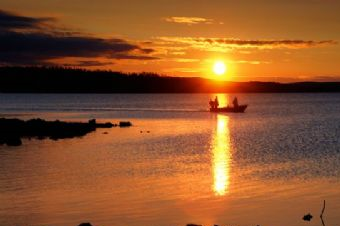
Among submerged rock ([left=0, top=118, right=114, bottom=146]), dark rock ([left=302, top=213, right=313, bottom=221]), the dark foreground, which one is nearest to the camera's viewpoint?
dark rock ([left=302, top=213, right=313, bottom=221])

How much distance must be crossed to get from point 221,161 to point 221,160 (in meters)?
0.66

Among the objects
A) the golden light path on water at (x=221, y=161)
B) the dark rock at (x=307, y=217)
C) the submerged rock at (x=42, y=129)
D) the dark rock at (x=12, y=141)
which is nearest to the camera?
the dark rock at (x=307, y=217)

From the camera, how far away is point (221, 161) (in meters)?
42.0

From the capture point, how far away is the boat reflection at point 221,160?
29906mm

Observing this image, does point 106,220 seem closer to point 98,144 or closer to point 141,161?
point 141,161

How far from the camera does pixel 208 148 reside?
169 ft

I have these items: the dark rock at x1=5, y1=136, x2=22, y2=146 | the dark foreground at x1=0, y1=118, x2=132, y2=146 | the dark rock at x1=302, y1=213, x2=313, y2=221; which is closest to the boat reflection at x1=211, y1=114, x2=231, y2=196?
the dark rock at x1=302, y1=213, x2=313, y2=221

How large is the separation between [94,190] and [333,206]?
35.1ft

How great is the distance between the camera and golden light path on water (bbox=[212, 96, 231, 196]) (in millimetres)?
29878

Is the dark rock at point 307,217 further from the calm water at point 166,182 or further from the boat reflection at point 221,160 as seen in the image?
the boat reflection at point 221,160

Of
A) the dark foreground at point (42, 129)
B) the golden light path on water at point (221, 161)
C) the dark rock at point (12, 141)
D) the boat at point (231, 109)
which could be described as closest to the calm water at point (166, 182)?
the golden light path on water at point (221, 161)

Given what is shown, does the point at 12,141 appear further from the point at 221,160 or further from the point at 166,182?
the point at 166,182

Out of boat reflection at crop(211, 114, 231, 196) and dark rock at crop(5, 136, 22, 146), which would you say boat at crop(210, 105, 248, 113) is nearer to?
boat reflection at crop(211, 114, 231, 196)

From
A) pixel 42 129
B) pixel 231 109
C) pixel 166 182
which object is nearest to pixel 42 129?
pixel 42 129
